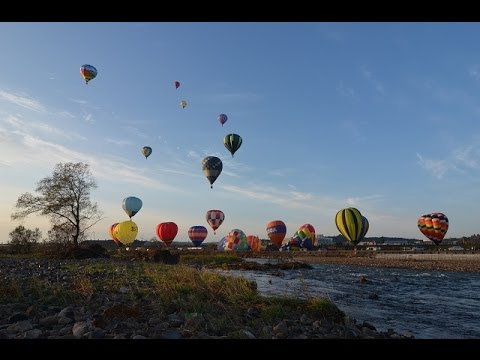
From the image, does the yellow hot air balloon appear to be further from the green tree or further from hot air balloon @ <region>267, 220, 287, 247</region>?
hot air balloon @ <region>267, 220, 287, 247</region>

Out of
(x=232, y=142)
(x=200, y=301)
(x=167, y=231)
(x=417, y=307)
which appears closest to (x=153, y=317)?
(x=200, y=301)

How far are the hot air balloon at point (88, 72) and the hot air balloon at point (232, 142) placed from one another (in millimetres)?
20080

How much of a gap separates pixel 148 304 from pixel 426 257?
195 feet

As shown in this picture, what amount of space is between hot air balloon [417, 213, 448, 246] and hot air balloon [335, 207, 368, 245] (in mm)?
15059

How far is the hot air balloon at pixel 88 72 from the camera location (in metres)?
45.5

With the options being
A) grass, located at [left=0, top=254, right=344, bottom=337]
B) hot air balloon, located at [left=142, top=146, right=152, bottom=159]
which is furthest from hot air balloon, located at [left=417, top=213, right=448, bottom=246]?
grass, located at [left=0, top=254, right=344, bottom=337]

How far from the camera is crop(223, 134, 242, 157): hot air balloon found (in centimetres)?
5750

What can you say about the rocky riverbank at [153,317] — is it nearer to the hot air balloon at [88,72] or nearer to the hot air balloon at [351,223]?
the hot air balloon at [88,72]

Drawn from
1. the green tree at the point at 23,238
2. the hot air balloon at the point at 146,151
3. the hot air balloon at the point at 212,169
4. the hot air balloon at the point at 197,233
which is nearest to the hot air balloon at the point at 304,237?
the hot air balloon at the point at 197,233

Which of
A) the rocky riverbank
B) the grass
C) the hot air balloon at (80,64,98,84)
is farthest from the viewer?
the hot air balloon at (80,64,98,84)

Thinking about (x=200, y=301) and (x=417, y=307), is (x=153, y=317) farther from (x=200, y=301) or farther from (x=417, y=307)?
(x=417, y=307)
